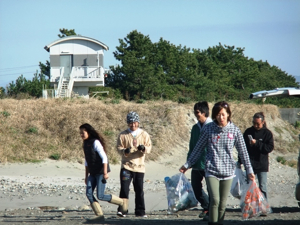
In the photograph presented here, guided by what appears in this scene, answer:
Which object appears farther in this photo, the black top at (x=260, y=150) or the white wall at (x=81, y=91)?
the white wall at (x=81, y=91)

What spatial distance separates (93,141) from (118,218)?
1498 mm

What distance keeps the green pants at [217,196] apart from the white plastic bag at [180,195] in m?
1.36

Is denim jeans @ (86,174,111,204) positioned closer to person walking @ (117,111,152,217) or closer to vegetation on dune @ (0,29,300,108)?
person walking @ (117,111,152,217)

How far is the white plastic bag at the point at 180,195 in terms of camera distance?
25.1ft

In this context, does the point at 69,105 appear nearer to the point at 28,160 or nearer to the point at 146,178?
the point at 28,160

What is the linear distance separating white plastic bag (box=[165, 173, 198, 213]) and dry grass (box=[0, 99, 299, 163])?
12750 mm

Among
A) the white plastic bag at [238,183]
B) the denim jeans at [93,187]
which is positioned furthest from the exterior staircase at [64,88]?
the white plastic bag at [238,183]

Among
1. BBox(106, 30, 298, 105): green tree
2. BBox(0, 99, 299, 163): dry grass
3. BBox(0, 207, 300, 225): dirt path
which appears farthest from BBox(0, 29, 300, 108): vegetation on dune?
BBox(0, 207, 300, 225): dirt path

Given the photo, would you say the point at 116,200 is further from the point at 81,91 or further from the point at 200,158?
the point at 81,91

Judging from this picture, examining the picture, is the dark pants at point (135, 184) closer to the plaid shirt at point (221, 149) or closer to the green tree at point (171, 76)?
the plaid shirt at point (221, 149)

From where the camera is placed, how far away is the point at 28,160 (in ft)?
63.3

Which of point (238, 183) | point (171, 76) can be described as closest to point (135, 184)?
point (238, 183)

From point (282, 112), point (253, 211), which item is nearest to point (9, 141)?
point (253, 211)

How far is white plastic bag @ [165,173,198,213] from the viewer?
7652mm
